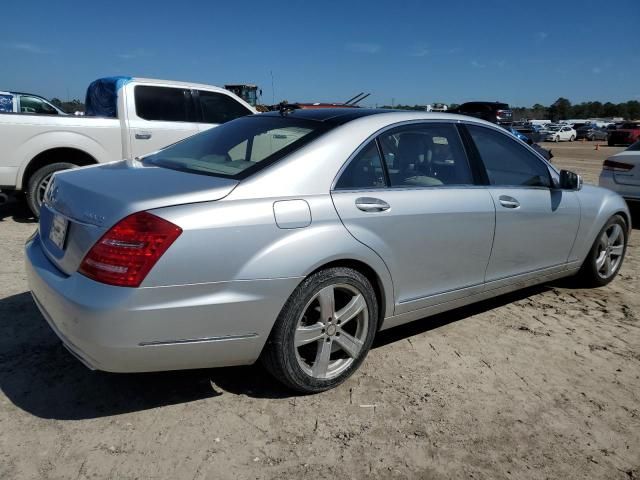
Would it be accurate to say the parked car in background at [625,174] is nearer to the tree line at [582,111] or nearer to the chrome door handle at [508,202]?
the chrome door handle at [508,202]

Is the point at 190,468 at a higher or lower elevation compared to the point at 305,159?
lower

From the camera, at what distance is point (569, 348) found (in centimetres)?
368

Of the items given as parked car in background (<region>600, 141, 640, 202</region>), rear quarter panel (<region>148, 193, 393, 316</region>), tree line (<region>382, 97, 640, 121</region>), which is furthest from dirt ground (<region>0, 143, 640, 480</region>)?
tree line (<region>382, 97, 640, 121</region>)

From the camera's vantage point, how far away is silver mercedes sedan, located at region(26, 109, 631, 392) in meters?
2.34

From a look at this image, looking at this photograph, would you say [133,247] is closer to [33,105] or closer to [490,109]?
[33,105]

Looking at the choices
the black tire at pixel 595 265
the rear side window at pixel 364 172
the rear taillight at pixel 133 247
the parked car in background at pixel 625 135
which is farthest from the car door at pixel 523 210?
the parked car in background at pixel 625 135

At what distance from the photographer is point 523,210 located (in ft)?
12.6

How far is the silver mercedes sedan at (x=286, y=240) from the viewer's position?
2.34 m

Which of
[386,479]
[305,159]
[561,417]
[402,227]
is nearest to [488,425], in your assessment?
[561,417]

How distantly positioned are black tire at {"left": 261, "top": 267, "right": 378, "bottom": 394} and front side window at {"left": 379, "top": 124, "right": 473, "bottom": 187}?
68 centimetres

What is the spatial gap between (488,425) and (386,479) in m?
0.71

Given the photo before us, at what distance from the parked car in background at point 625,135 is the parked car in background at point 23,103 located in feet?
126

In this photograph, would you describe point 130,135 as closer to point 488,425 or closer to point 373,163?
point 373,163

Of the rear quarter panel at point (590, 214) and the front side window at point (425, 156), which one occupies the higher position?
the front side window at point (425, 156)
